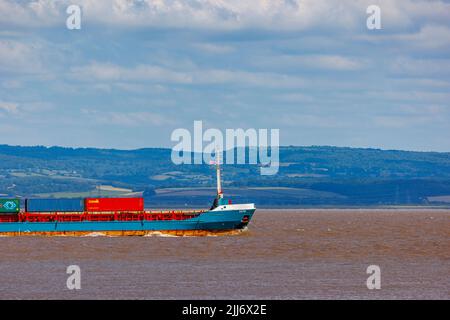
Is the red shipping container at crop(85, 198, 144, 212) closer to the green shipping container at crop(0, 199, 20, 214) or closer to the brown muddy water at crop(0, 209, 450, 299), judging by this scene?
the green shipping container at crop(0, 199, 20, 214)

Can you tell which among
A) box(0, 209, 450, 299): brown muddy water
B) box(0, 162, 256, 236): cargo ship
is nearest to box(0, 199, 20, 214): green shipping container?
box(0, 162, 256, 236): cargo ship

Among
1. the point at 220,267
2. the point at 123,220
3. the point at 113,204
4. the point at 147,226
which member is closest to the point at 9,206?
the point at 113,204

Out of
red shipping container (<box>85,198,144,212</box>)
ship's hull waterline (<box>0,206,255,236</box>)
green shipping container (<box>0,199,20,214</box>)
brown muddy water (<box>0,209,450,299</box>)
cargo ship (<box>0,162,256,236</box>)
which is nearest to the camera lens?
brown muddy water (<box>0,209,450,299</box>)

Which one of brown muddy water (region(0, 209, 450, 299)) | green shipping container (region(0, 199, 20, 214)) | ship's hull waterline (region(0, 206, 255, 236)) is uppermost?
green shipping container (region(0, 199, 20, 214))

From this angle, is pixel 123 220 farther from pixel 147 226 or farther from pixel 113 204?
pixel 147 226

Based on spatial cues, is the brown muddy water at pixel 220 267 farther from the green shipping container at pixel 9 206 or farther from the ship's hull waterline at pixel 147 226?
the green shipping container at pixel 9 206
